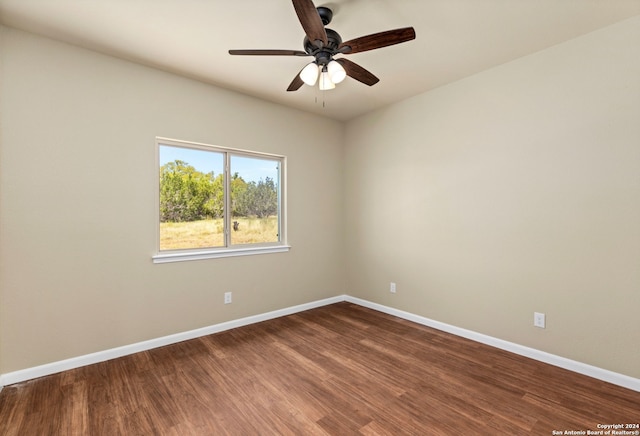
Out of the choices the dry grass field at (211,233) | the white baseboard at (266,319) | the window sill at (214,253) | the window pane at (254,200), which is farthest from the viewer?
the window pane at (254,200)

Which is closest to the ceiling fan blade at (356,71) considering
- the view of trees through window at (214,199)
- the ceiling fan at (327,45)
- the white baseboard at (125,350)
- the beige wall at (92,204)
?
the ceiling fan at (327,45)

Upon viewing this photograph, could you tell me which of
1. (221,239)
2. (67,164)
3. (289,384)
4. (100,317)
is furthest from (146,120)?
(289,384)

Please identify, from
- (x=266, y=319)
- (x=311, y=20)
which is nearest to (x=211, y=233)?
(x=266, y=319)

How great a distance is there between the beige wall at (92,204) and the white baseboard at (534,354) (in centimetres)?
202

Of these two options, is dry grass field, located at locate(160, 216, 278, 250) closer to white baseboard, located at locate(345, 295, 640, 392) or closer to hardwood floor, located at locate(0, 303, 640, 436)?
hardwood floor, located at locate(0, 303, 640, 436)

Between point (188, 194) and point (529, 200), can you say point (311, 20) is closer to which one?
point (188, 194)

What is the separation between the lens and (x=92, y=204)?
248 cm

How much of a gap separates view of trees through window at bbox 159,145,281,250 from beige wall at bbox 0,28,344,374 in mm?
178

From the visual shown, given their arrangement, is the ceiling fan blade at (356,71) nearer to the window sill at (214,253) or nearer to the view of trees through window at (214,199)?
the view of trees through window at (214,199)

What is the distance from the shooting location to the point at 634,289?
2105 mm

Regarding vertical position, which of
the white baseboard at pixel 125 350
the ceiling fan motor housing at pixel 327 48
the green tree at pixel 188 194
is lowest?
the white baseboard at pixel 125 350

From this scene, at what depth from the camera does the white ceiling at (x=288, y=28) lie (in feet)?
6.45

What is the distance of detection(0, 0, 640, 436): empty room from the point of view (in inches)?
77.1

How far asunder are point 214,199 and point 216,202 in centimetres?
4
